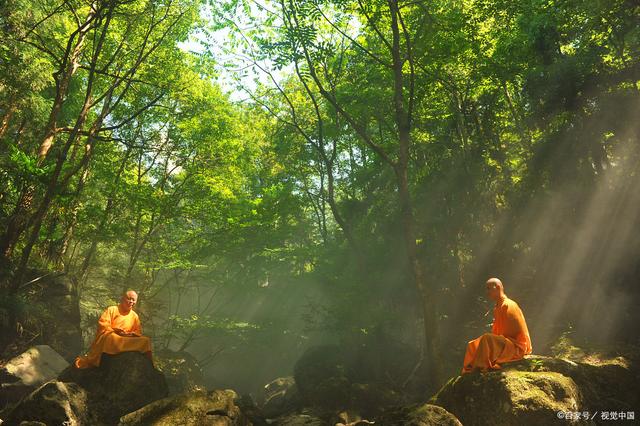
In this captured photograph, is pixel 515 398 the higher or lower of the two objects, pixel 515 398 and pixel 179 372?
the higher

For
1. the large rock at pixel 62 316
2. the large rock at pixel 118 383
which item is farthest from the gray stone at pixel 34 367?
the large rock at pixel 62 316

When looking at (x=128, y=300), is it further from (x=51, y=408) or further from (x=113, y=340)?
(x=51, y=408)

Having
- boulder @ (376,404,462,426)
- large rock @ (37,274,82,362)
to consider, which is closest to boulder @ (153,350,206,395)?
large rock @ (37,274,82,362)

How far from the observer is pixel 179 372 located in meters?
13.5

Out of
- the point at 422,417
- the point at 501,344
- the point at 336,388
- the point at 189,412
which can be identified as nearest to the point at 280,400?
the point at 336,388

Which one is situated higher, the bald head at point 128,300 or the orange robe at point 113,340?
the bald head at point 128,300

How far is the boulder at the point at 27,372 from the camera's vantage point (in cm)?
821

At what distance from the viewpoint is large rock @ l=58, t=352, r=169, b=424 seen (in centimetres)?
673

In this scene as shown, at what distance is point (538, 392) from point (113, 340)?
7.02 meters

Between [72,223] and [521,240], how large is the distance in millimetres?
16335

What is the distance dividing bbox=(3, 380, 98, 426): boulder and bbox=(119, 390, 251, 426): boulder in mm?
1285

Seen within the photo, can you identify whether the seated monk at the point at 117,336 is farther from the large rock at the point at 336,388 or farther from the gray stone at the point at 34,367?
the large rock at the point at 336,388

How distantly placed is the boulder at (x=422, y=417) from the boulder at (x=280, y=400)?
8501 mm

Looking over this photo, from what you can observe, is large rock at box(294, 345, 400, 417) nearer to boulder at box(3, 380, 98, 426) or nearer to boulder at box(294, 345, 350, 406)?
boulder at box(294, 345, 350, 406)
